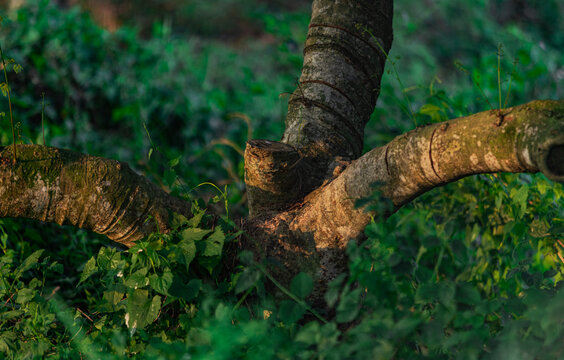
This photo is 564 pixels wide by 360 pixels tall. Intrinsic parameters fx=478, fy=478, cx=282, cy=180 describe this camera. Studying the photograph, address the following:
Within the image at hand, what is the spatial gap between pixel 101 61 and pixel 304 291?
335 centimetres

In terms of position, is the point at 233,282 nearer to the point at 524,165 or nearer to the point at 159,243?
the point at 159,243

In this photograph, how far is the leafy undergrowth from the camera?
1.05 meters

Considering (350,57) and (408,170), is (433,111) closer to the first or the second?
(350,57)

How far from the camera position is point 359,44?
6.56 feet

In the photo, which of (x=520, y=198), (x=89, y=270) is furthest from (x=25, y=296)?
(x=520, y=198)

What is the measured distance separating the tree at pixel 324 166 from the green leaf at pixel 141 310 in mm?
A: 274

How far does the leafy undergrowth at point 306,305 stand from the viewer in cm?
105

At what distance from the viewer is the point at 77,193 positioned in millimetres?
1607

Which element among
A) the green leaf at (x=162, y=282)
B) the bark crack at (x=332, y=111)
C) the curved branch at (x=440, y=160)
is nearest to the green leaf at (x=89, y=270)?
the green leaf at (x=162, y=282)

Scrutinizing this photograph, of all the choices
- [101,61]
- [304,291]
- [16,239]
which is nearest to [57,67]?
[101,61]

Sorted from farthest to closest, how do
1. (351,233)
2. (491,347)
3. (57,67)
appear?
1. (57,67)
2. (351,233)
3. (491,347)

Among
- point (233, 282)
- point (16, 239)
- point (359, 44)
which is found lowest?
point (16, 239)

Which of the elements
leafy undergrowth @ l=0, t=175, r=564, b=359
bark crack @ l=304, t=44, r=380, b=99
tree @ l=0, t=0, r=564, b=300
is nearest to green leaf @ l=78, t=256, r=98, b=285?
leafy undergrowth @ l=0, t=175, r=564, b=359

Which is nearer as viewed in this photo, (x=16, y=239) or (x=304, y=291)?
(x=304, y=291)
